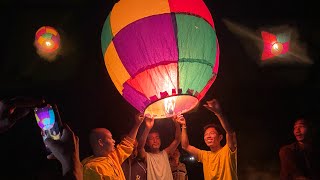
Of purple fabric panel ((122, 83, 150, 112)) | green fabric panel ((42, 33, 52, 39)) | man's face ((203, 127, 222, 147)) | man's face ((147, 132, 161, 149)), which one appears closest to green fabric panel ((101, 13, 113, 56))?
purple fabric panel ((122, 83, 150, 112))

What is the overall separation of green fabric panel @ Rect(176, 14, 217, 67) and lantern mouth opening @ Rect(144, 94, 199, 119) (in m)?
0.53

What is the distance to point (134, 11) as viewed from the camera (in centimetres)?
398

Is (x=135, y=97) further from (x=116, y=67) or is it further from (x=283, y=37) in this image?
(x=283, y=37)

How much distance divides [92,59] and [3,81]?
214 centimetres

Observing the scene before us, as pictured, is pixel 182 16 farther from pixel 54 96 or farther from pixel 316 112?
pixel 316 112

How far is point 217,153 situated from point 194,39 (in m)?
2.57

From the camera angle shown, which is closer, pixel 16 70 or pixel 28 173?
pixel 28 173

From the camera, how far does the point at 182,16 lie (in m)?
3.91

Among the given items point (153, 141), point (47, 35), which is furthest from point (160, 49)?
point (47, 35)

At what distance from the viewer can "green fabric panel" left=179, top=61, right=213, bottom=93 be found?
382cm

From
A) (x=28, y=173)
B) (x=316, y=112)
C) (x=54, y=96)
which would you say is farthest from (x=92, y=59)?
(x=316, y=112)

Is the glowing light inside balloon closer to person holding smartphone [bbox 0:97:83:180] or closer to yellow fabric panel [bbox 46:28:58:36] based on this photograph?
person holding smartphone [bbox 0:97:83:180]

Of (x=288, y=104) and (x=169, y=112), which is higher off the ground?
(x=288, y=104)

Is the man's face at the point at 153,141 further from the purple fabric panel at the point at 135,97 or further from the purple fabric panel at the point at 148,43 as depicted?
the purple fabric panel at the point at 148,43
